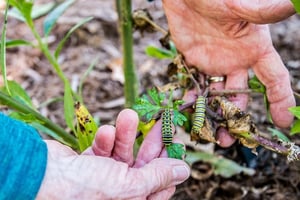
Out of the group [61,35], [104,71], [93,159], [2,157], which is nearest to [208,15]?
[93,159]

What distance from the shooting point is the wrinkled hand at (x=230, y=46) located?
4.36 feet

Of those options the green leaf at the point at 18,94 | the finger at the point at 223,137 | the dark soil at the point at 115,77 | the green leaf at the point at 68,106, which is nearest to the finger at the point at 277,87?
the finger at the point at 223,137

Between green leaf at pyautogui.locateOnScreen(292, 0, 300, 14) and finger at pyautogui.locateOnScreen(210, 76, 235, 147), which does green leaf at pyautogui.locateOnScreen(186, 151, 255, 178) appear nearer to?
finger at pyautogui.locateOnScreen(210, 76, 235, 147)

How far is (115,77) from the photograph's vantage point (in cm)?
211

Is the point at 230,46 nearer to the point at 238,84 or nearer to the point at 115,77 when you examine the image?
the point at 238,84

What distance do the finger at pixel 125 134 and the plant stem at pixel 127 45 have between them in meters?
0.40

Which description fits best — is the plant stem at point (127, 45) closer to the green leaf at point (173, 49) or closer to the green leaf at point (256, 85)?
the green leaf at point (173, 49)

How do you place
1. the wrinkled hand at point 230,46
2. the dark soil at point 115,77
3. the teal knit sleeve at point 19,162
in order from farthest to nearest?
the dark soil at point 115,77 < the wrinkled hand at point 230,46 < the teal knit sleeve at point 19,162

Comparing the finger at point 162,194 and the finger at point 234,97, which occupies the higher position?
the finger at point 234,97

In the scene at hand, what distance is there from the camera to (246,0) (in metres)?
1.20

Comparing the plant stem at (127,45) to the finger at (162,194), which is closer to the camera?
the finger at (162,194)

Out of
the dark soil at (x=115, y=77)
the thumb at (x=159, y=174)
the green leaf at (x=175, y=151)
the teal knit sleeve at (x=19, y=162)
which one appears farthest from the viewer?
the dark soil at (x=115, y=77)

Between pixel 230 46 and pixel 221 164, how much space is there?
41 cm

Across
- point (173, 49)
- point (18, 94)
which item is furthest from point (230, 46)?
point (18, 94)
